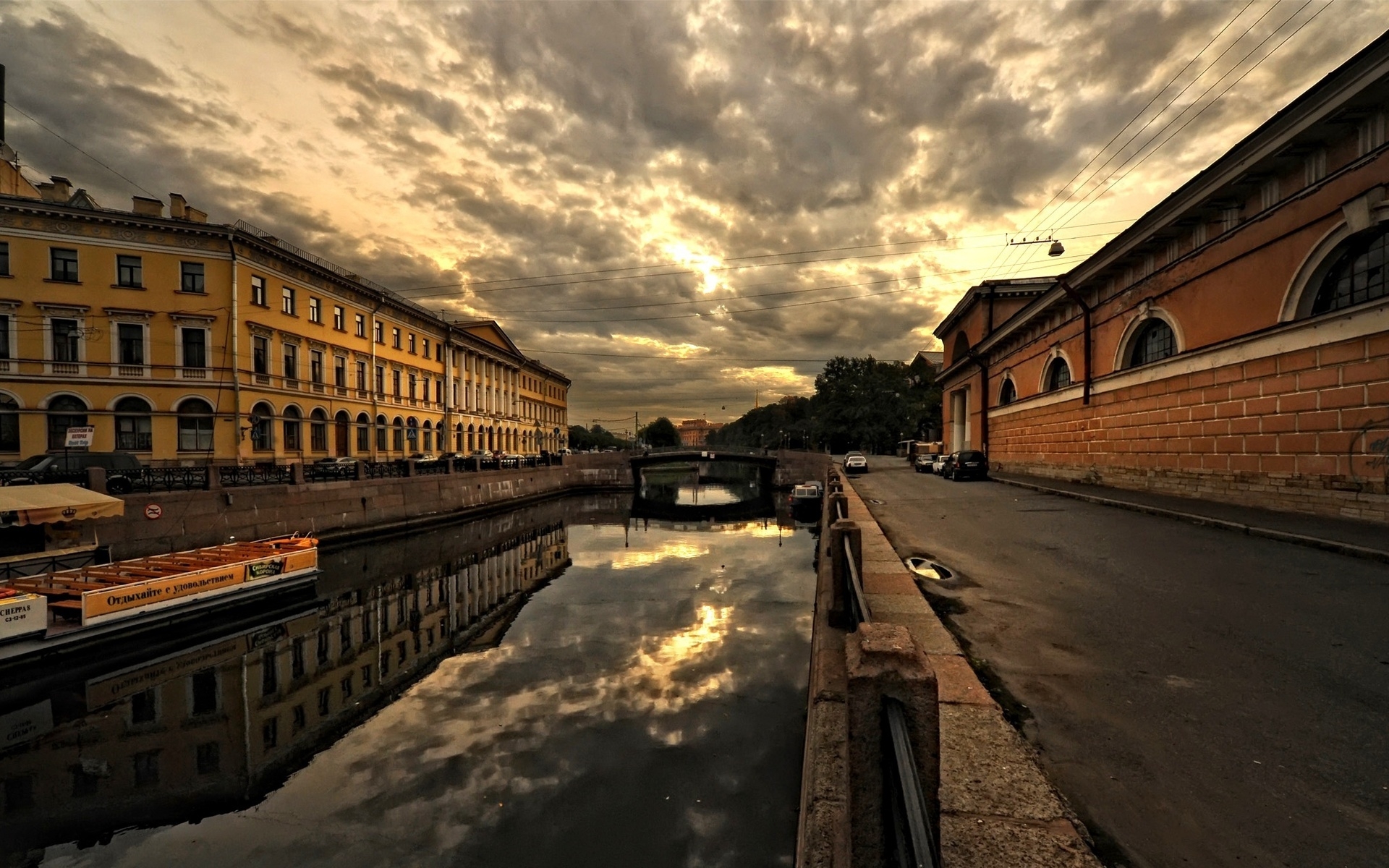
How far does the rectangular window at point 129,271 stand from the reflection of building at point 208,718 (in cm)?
2378

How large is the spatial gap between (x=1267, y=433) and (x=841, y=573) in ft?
38.9

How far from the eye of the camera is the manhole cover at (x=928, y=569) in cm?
870

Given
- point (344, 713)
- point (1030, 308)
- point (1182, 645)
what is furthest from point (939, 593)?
point (1030, 308)

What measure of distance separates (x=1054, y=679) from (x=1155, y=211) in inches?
646

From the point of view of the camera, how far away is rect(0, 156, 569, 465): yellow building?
82.7 feet

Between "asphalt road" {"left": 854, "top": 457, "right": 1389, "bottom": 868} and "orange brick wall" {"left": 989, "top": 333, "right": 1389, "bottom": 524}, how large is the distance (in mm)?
2528

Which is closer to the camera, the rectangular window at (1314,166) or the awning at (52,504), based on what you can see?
the rectangular window at (1314,166)

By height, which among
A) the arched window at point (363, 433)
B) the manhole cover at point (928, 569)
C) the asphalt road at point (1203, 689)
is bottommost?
the manhole cover at point (928, 569)

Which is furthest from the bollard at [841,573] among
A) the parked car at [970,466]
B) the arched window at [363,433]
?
the arched window at [363,433]

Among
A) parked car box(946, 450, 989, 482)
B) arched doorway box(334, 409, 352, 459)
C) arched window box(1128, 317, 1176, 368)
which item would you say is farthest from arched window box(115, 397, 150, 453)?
arched window box(1128, 317, 1176, 368)

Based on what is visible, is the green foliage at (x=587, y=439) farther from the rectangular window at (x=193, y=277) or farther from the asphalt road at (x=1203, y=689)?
the asphalt road at (x=1203, y=689)

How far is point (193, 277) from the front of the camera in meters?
28.3

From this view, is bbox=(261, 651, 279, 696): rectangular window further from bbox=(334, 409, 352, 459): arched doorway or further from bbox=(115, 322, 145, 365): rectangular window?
bbox=(334, 409, 352, 459): arched doorway

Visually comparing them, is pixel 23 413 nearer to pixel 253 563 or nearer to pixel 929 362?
pixel 253 563
